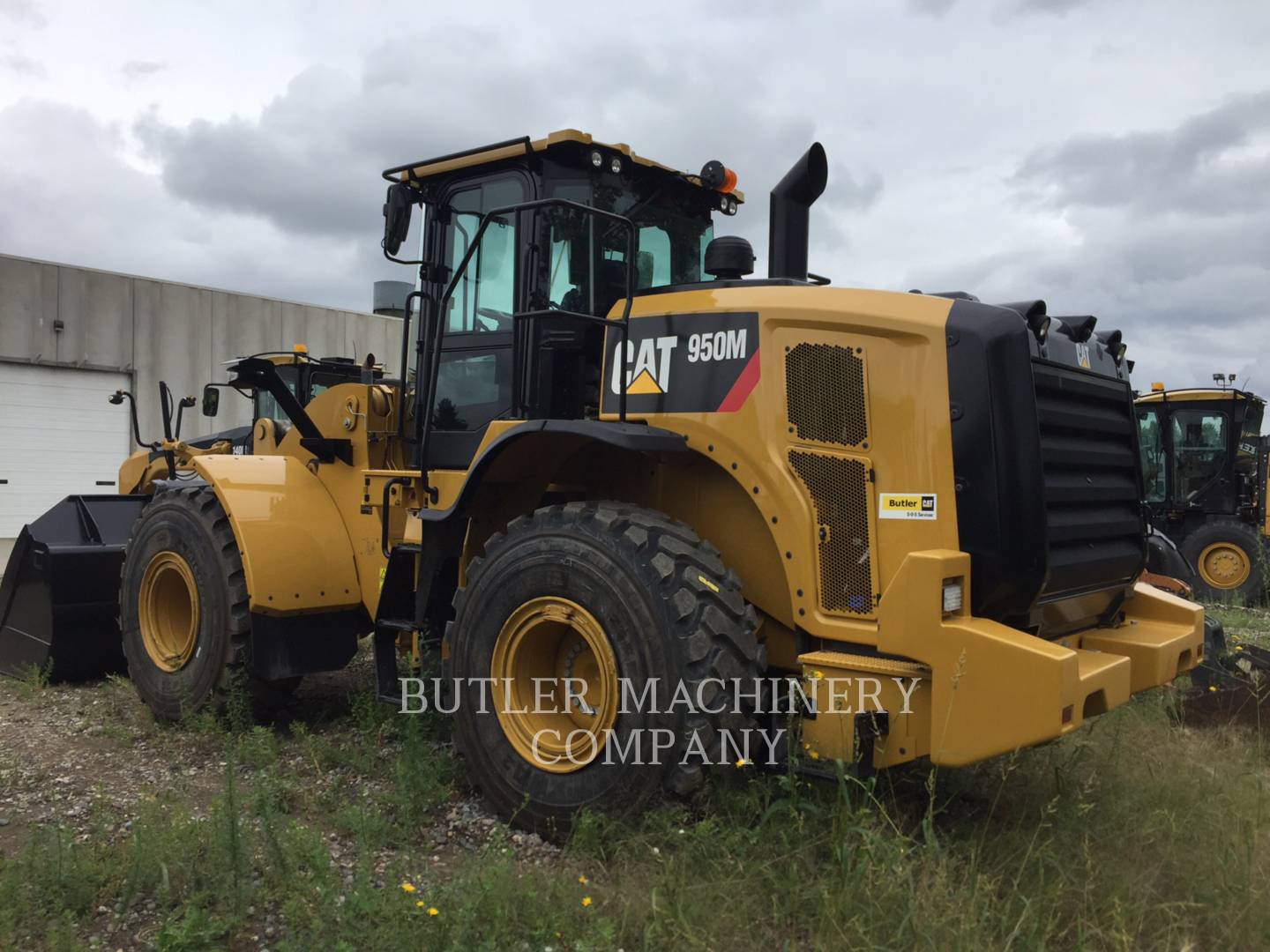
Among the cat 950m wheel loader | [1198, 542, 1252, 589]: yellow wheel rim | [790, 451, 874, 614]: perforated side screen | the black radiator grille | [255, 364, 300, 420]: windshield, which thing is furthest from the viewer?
[1198, 542, 1252, 589]: yellow wheel rim

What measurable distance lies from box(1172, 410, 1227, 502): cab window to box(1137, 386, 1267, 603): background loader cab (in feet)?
0.03

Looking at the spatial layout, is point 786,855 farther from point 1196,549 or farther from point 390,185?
point 1196,549

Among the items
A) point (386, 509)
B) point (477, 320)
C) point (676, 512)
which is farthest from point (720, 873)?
point (477, 320)

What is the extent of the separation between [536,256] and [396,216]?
3.03ft

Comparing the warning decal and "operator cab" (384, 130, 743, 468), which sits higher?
"operator cab" (384, 130, 743, 468)

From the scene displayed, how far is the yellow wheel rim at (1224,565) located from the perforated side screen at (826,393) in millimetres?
11209

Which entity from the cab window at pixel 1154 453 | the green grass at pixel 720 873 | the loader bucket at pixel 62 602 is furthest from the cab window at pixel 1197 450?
the loader bucket at pixel 62 602

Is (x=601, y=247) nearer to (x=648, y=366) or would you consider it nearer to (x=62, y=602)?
(x=648, y=366)

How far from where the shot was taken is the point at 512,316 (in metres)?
4.88

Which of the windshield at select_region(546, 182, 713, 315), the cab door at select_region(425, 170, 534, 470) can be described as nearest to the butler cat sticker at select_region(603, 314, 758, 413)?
the windshield at select_region(546, 182, 713, 315)

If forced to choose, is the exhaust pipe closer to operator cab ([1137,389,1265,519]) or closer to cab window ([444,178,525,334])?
cab window ([444,178,525,334])

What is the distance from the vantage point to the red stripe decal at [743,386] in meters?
4.04

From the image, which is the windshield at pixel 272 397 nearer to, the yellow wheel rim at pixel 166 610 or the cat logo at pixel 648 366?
the yellow wheel rim at pixel 166 610

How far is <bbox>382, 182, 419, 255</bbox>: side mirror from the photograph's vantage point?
5.32 m
